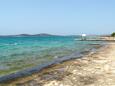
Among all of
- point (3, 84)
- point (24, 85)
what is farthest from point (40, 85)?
point (3, 84)

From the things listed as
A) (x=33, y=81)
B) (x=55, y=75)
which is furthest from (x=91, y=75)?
(x=33, y=81)

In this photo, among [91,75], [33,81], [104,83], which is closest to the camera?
[104,83]

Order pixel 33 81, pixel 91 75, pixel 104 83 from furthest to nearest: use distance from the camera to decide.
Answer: pixel 91 75
pixel 33 81
pixel 104 83

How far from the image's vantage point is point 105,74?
571 inches

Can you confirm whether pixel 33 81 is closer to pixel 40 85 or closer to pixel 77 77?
pixel 40 85

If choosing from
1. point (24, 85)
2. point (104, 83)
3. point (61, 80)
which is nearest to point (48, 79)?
point (61, 80)

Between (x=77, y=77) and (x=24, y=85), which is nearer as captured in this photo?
(x=24, y=85)

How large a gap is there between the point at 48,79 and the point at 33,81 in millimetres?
921

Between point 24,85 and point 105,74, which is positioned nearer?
point 24,85

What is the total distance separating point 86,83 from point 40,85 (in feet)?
7.13

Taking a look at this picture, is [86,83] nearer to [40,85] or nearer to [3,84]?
[40,85]

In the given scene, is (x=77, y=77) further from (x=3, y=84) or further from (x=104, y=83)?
(x=3, y=84)

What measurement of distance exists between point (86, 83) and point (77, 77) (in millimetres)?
1497

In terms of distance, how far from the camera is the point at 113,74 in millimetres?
14430
